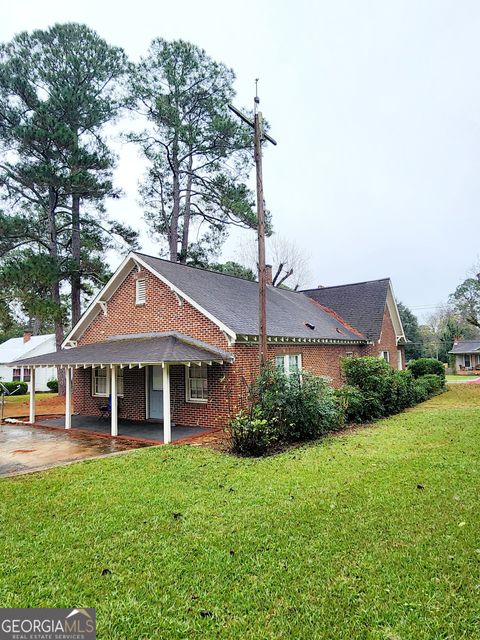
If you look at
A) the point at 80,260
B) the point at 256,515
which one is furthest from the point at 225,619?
the point at 80,260

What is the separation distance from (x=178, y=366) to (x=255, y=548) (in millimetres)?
8752

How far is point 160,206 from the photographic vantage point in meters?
27.4

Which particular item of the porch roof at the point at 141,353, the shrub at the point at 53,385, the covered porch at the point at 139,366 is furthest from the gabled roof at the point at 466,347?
the shrub at the point at 53,385

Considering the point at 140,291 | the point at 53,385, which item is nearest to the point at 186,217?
the point at 140,291

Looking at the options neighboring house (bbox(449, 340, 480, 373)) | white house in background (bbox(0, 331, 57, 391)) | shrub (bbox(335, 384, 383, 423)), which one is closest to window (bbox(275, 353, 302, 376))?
shrub (bbox(335, 384, 383, 423))

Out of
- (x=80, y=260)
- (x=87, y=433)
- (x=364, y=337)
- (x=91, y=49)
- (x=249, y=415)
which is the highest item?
(x=91, y=49)

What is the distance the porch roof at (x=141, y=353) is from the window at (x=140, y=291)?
125 cm

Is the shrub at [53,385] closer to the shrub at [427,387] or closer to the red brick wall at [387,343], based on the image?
→ the red brick wall at [387,343]

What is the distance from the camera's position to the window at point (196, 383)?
12.1 m

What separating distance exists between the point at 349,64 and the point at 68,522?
1712cm

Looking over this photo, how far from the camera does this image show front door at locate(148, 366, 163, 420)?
43.6 feet

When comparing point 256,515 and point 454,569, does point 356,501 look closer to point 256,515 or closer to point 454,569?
point 256,515

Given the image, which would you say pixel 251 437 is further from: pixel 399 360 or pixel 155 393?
pixel 399 360

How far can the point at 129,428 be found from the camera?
12.1 m
